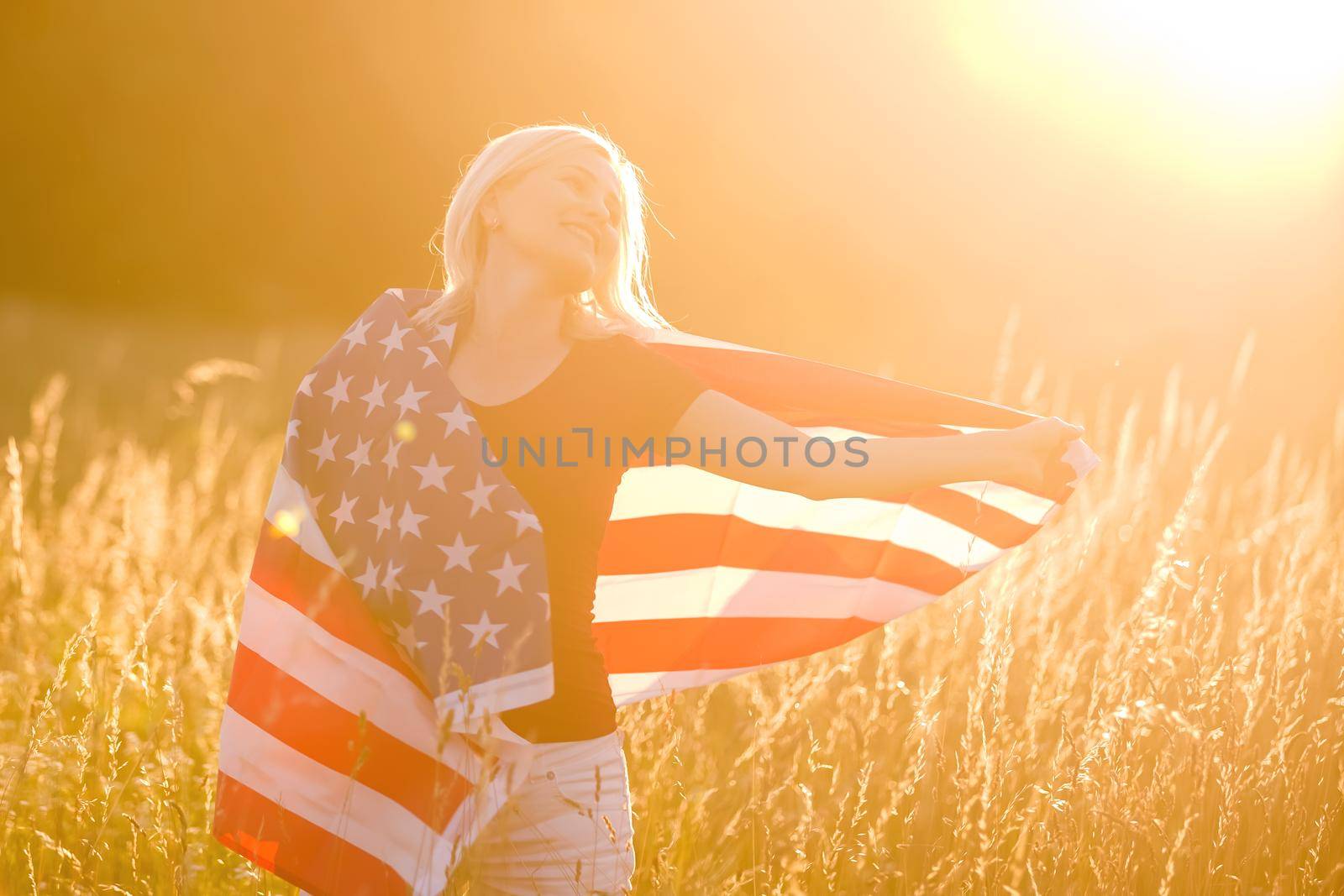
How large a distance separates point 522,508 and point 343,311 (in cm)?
2387

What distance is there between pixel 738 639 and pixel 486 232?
1325 mm

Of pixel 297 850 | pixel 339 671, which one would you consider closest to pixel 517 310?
pixel 339 671

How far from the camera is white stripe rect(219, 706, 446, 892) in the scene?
206cm

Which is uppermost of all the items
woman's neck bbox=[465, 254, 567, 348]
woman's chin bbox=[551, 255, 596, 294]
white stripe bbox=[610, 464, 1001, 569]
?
woman's chin bbox=[551, 255, 596, 294]

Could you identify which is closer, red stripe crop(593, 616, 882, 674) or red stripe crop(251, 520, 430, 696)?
red stripe crop(251, 520, 430, 696)

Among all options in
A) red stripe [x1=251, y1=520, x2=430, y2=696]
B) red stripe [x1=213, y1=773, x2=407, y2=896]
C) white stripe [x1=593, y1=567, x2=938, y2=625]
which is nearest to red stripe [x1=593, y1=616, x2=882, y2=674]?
white stripe [x1=593, y1=567, x2=938, y2=625]

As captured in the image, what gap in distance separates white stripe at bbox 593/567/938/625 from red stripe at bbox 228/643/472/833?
30.9 inches

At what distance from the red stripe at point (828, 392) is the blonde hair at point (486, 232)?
0.69 feet

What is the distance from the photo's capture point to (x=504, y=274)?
2.26m

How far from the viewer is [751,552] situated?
294cm

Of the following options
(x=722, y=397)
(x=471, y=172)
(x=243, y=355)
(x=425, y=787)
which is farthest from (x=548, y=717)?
(x=243, y=355)

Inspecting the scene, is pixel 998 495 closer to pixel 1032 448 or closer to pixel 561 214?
pixel 1032 448

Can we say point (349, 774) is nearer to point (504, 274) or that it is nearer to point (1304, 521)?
point (504, 274)

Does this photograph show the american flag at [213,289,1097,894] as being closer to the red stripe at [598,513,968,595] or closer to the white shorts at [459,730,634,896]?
the white shorts at [459,730,634,896]
